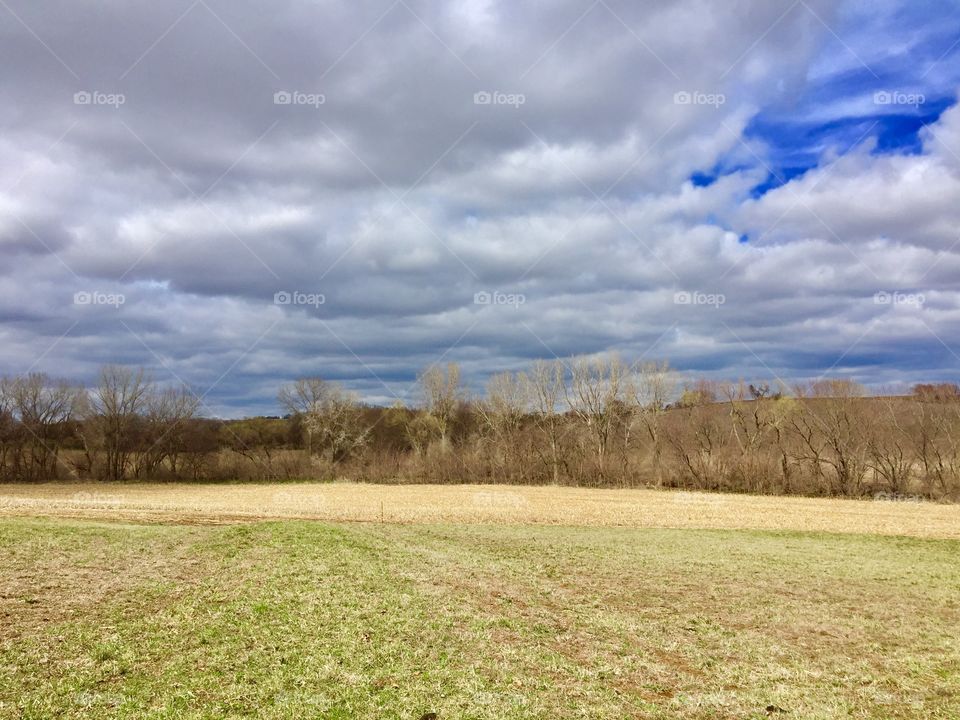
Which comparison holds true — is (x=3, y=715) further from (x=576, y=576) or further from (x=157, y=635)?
(x=576, y=576)

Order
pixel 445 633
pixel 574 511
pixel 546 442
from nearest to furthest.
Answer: pixel 445 633, pixel 574 511, pixel 546 442

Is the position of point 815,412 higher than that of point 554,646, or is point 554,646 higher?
point 815,412

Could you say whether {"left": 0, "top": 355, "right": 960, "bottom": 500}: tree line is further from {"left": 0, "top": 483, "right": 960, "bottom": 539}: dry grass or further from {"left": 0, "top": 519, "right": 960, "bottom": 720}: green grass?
{"left": 0, "top": 519, "right": 960, "bottom": 720}: green grass

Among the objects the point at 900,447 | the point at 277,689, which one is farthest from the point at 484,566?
the point at 900,447

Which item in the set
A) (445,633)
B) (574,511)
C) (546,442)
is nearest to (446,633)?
(445,633)

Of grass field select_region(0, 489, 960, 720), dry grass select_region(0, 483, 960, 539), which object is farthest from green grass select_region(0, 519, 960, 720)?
dry grass select_region(0, 483, 960, 539)

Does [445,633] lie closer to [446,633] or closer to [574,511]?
[446,633]

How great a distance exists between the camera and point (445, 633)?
38.3ft

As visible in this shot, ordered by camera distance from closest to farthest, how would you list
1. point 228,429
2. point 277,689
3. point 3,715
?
point 3,715, point 277,689, point 228,429

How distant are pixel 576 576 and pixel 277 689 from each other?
10664 millimetres

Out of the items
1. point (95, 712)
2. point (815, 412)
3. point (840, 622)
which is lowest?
point (840, 622)

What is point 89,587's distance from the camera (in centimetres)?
1383

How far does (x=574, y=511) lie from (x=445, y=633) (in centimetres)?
3102

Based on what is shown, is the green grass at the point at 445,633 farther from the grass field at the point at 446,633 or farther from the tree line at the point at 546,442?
the tree line at the point at 546,442
